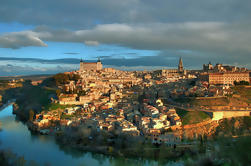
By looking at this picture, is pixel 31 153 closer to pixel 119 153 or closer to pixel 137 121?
pixel 119 153

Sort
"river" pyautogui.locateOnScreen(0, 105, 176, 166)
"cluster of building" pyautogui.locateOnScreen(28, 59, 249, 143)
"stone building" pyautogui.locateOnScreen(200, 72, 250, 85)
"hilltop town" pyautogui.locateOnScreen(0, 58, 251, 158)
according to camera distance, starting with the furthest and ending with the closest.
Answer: "stone building" pyautogui.locateOnScreen(200, 72, 250, 85) → "cluster of building" pyautogui.locateOnScreen(28, 59, 249, 143) → "hilltop town" pyautogui.locateOnScreen(0, 58, 251, 158) → "river" pyautogui.locateOnScreen(0, 105, 176, 166)

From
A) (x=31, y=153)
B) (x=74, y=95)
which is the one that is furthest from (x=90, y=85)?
(x=31, y=153)

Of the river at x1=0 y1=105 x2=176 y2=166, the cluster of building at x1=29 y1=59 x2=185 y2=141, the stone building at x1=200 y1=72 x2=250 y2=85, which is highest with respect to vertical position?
the stone building at x1=200 y1=72 x2=250 y2=85

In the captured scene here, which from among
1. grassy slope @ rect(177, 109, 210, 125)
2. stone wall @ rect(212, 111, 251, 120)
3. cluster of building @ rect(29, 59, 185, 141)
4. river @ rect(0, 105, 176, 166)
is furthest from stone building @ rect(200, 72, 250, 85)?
river @ rect(0, 105, 176, 166)

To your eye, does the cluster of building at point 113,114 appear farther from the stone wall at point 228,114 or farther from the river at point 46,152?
the stone wall at point 228,114

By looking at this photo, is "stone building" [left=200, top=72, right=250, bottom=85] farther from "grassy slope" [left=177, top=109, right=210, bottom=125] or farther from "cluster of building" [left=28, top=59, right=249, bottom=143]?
"grassy slope" [left=177, top=109, right=210, bottom=125]

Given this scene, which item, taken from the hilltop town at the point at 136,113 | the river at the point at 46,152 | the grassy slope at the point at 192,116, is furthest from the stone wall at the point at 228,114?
the river at the point at 46,152
